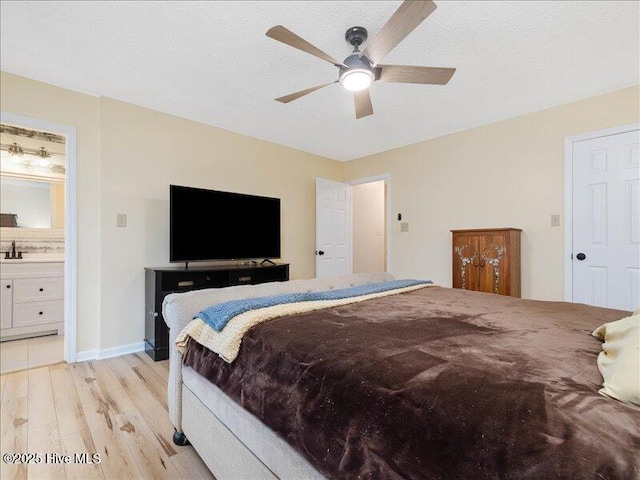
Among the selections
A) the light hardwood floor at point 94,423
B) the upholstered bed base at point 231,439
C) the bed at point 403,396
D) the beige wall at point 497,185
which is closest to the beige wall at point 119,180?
the light hardwood floor at point 94,423

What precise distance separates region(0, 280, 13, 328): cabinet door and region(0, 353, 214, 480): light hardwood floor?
43.8 inches

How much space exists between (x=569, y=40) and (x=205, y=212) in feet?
10.8

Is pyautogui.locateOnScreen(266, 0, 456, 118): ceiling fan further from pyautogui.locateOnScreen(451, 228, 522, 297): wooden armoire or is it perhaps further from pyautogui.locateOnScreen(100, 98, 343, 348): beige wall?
pyautogui.locateOnScreen(451, 228, 522, 297): wooden armoire

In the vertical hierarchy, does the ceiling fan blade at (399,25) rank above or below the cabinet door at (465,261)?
above

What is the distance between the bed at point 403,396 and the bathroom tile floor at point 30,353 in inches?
80.1

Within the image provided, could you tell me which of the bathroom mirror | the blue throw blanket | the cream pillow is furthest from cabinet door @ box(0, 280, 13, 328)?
the cream pillow

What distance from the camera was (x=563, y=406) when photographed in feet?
2.08

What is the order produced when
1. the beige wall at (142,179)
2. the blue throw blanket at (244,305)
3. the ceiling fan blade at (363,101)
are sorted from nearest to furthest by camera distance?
1. the blue throw blanket at (244,305)
2. the ceiling fan blade at (363,101)
3. the beige wall at (142,179)

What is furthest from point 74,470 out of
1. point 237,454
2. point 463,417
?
point 463,417

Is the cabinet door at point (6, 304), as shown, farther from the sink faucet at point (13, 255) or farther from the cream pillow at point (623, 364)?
the cream pillow at point (623, 364)

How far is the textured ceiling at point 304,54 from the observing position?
1864 millimetres

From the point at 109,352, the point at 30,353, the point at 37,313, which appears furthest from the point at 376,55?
the point at 37,313

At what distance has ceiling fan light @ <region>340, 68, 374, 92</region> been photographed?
1.95 m

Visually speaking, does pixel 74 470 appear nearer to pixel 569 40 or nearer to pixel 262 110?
pixel 262 110
